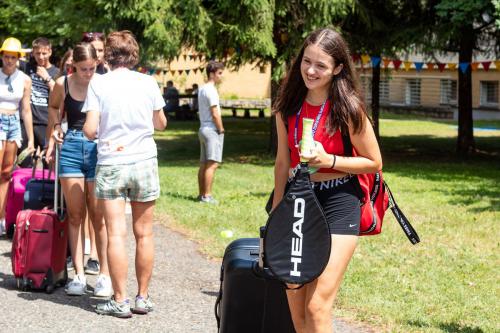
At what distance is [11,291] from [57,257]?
0.44 meters

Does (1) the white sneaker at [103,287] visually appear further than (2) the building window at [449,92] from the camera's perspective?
No

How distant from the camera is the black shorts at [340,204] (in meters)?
4.37

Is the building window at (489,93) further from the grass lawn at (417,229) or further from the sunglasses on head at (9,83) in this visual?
the sunglasses on head at (9,83)

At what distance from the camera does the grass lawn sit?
6.72 meters

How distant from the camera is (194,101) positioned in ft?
125

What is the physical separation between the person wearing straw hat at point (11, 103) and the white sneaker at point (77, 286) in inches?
90.5

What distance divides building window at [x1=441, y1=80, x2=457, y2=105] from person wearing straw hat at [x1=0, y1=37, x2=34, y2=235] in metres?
34.8

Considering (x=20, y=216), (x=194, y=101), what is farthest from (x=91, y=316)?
(x=194, y=101)

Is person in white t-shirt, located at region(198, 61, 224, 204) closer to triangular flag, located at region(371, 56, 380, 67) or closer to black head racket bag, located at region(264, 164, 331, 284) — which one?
black head racket bag, located at region(264, 164, 331, 284)

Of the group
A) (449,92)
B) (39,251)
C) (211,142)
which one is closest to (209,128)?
(211,142)

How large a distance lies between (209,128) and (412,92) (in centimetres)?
3430

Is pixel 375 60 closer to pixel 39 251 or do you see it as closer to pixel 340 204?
pixel 39 251

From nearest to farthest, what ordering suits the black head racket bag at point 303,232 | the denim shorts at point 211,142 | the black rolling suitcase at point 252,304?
the black head racket bag at point 303,232, the black rolling suitcase at point 252,304, the denim shorts at point 211,142

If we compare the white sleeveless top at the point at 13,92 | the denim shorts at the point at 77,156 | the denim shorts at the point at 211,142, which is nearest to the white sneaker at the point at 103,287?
the denim shorts at the point at 77,156
